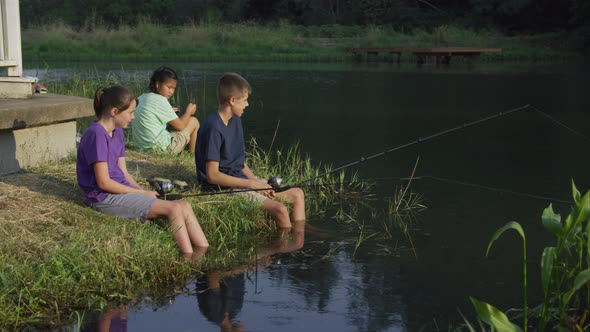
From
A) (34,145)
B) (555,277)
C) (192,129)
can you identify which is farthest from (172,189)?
(555,277)

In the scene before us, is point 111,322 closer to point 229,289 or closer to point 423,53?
point 229,289

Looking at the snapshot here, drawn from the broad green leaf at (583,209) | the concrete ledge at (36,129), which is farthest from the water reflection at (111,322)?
the concrete ledge at (36,129)

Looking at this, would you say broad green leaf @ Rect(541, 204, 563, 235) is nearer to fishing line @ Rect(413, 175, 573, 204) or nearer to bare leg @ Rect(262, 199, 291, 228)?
bare leg @ Rect(262, 199, 291, 228)

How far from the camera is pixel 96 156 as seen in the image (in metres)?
4.82

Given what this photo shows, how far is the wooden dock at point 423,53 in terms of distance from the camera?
1027 inches

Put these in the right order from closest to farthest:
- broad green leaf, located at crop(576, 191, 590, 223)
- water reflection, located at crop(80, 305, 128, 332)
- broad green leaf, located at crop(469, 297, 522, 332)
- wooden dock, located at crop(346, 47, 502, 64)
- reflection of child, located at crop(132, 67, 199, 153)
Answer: broad green leaf, located at crop(469, 297, 522, 332) → broad green leaf, located at crop(576, 191, 590, 223) → water reflection, located at crop(80, 305, 128, 332) → reflection of child, located at crop(132, 67, 199, 153) → wooden dock, located at crop(346, 47, 502, 64)

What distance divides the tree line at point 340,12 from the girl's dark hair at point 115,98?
89.7 ft

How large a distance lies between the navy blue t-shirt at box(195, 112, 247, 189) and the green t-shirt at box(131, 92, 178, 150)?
1403 millimetres

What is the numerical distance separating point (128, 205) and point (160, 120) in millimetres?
2128

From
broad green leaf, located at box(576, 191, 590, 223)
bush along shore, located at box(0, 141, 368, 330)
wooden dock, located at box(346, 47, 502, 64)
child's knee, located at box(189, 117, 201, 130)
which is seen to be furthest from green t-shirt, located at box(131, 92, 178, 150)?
wooden dock, located at box(346, 47, 502, 64)

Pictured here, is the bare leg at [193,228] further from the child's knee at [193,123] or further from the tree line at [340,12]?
the tree line at [340,12]

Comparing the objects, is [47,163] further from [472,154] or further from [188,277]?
[472,154]

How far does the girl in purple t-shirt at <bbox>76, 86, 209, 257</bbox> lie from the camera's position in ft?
16.0

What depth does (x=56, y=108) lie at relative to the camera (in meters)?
6.29
